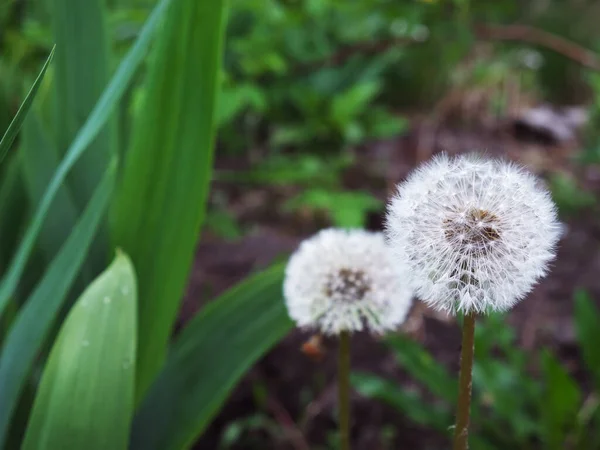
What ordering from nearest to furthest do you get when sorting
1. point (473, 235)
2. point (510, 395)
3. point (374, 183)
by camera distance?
point (473, 235) → point (510, 395) → point (374, 183)

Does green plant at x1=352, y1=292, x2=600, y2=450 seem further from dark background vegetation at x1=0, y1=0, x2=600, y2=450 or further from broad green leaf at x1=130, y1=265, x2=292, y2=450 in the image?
broad green leaf at x1=130, y1=265, x2=292, y2=450

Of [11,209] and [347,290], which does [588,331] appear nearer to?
[347,290]

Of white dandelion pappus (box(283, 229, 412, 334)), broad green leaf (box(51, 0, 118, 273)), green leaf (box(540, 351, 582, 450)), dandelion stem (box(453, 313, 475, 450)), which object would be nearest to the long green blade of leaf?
broad green leaf (box(51, 0, 118, 273))

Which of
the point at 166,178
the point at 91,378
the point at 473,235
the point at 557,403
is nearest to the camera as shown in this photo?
the point at 473,235

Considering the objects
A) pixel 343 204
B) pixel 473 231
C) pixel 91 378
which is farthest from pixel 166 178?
pixel 343 204

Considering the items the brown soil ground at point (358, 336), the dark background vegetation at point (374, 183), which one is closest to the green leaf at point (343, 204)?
the dark background vegetation at point (374, 183)

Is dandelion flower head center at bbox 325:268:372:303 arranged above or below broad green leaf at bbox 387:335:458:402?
below
